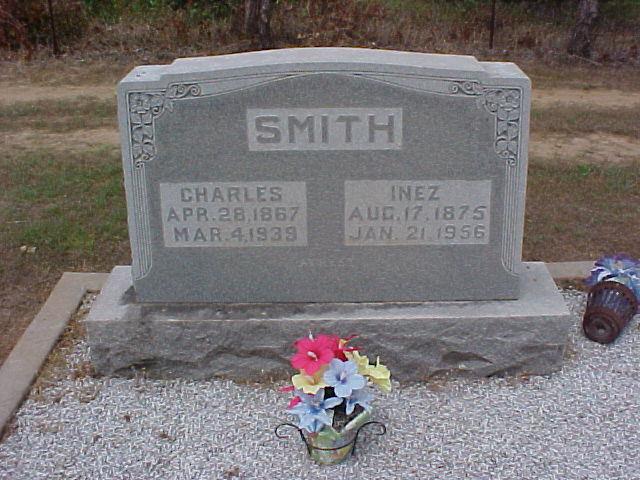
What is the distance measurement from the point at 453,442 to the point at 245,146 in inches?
62.6

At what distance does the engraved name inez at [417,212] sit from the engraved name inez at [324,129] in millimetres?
200

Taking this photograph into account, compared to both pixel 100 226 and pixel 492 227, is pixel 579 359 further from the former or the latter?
pixel 100 226

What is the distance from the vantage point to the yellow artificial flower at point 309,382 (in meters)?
3.06

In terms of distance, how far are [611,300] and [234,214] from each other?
1971mm

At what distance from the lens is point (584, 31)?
1155 centimetres

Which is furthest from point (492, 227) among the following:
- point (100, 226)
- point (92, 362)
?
point (100, 226)

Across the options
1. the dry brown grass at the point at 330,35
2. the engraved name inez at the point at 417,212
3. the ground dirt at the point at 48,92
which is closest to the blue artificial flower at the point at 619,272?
the engraved name inez at the point at 417,212

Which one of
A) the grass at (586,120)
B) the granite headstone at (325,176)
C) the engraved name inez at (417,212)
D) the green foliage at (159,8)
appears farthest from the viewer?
the green foliage at (159,8)

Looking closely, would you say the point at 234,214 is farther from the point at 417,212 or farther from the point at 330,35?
the point at 330,35

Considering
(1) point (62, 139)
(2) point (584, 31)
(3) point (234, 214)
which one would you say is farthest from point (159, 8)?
(3) point (234, 214)

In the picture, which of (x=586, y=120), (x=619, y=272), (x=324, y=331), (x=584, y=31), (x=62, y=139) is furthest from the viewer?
(x=584, y=31)

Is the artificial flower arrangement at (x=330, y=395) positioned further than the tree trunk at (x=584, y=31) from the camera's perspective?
No

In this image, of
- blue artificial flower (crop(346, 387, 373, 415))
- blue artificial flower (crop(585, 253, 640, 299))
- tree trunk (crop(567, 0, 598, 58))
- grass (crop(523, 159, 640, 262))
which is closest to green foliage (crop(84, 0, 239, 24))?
tree trunk (crop(567, 0, 598, 58))

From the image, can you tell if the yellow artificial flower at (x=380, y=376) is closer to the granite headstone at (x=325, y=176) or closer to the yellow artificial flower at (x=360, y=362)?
the yellow artificial flower at (x=360, y=362)
